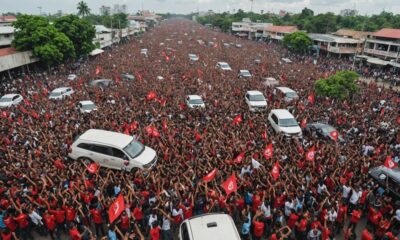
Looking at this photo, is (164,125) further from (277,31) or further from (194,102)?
(277,31)

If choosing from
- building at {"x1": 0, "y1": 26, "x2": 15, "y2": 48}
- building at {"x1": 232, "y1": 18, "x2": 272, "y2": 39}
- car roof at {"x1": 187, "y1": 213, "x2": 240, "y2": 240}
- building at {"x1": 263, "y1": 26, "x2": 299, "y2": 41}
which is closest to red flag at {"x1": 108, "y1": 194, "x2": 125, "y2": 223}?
car roof at {"x1": 187, "y1": 213, "x2": 240, "y2": 240}

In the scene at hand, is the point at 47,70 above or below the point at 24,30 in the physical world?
below

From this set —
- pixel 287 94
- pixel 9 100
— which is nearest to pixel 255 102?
pixel 287 94

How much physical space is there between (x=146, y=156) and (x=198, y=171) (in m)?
→ 2.34

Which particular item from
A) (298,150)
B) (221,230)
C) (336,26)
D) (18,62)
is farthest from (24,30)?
(336,26)

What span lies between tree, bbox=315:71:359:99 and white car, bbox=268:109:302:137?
22.1 feet

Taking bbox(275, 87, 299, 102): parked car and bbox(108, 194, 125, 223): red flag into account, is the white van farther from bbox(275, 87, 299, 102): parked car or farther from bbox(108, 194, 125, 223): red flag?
bbox(275, 87, 299, 102): parked car

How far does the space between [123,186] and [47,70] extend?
1140 inches

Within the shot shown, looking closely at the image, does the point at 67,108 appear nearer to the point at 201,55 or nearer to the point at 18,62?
the point at 18,62

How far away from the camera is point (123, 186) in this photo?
9.42 meters

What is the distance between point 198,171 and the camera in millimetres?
10477

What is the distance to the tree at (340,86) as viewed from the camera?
2065 centimetres

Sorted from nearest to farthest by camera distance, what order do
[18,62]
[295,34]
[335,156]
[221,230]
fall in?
[221,230] → [335,156] → [18,62] → [295,34]

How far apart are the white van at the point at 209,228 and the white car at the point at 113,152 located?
16.1 ft
